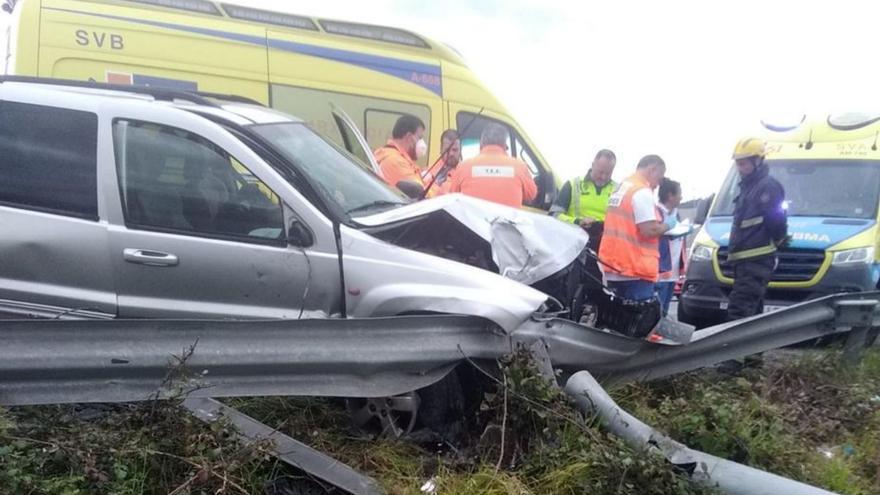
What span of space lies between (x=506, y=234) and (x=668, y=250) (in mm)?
3905

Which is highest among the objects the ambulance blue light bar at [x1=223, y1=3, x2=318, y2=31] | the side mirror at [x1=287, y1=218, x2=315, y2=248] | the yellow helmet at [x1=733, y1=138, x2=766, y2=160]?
the ambulance blue light bar at [x1=223, y1=3, x2=318, y2=31]

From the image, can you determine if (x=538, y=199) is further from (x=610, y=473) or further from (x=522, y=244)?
(x=610, y=473)

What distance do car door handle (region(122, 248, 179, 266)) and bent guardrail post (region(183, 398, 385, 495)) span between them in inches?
41.8

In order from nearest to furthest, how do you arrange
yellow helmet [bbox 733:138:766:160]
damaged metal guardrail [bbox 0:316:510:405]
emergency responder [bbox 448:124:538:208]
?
damaged metal guardrail [bbox 0:316:510:405] → emergency responder [bbox 448:124:538:208] → yellow helmet [bbox 733:138:766:160]

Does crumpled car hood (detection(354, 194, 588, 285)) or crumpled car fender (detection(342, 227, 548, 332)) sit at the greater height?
crumpled car hood (detection(354, 194, 588, 285))

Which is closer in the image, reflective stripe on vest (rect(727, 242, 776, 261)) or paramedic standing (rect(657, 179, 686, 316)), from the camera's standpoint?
reflective stripe on vest (rect(727, 242, 776, 261))

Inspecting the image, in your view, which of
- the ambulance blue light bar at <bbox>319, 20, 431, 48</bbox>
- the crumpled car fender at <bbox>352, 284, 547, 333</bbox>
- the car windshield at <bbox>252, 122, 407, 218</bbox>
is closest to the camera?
the crumpled car fender at <bbox>352, 284, 547, 333</bbox>

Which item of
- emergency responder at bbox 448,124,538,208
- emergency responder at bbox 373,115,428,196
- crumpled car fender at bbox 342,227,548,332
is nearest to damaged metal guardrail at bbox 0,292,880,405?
crumpled car fender at bbox 342,227,548,332

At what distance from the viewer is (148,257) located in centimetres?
378

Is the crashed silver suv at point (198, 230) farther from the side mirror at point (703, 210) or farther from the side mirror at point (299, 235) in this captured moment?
the side mirror at point (703, 210)

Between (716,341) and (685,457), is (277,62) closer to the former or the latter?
(716,341)

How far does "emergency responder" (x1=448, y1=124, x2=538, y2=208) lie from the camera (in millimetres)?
5758

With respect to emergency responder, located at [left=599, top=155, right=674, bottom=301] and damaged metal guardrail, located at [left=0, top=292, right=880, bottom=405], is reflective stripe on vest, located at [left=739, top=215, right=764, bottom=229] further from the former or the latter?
damaged metal guardrail, located at [left=0, top=292, right=880, bottom=405]

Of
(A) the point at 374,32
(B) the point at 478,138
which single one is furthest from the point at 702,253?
(A) the point at 374,32
